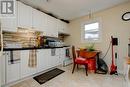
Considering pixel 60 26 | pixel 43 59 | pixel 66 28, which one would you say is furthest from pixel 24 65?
pixel 66 28

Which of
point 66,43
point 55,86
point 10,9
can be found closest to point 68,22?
point 66,43

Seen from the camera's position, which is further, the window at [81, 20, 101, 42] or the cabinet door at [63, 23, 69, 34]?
the cabinet door at [63, 23, 69, 34]

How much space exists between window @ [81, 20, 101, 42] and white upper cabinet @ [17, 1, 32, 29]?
9.09 ft

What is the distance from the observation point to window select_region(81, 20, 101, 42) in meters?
4.93

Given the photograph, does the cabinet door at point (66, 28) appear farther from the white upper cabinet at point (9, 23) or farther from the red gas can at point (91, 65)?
the white upper cabinet at point (9, 23)

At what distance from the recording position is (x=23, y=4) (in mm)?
3328

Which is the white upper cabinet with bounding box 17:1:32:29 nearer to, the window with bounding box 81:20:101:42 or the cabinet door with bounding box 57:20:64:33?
the cabinet door with bounding box 57:20:64:33

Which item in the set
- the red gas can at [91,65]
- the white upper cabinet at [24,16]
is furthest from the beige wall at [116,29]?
the white upper cabinet at [24,16]

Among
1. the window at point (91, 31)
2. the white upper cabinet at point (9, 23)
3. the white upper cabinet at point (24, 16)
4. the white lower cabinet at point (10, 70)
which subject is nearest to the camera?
the white lower cabinet at point (10, 70)

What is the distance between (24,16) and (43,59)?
1531 mm

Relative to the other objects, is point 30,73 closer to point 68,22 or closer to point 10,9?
point 10,9

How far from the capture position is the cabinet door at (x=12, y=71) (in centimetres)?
264

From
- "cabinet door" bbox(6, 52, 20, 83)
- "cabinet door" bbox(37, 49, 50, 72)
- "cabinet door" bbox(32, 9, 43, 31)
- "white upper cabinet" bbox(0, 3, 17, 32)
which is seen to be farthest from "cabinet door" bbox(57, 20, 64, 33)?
"cabinet door" bbox(6, 52, 20, 83)

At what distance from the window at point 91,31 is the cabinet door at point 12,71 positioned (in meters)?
3.40
